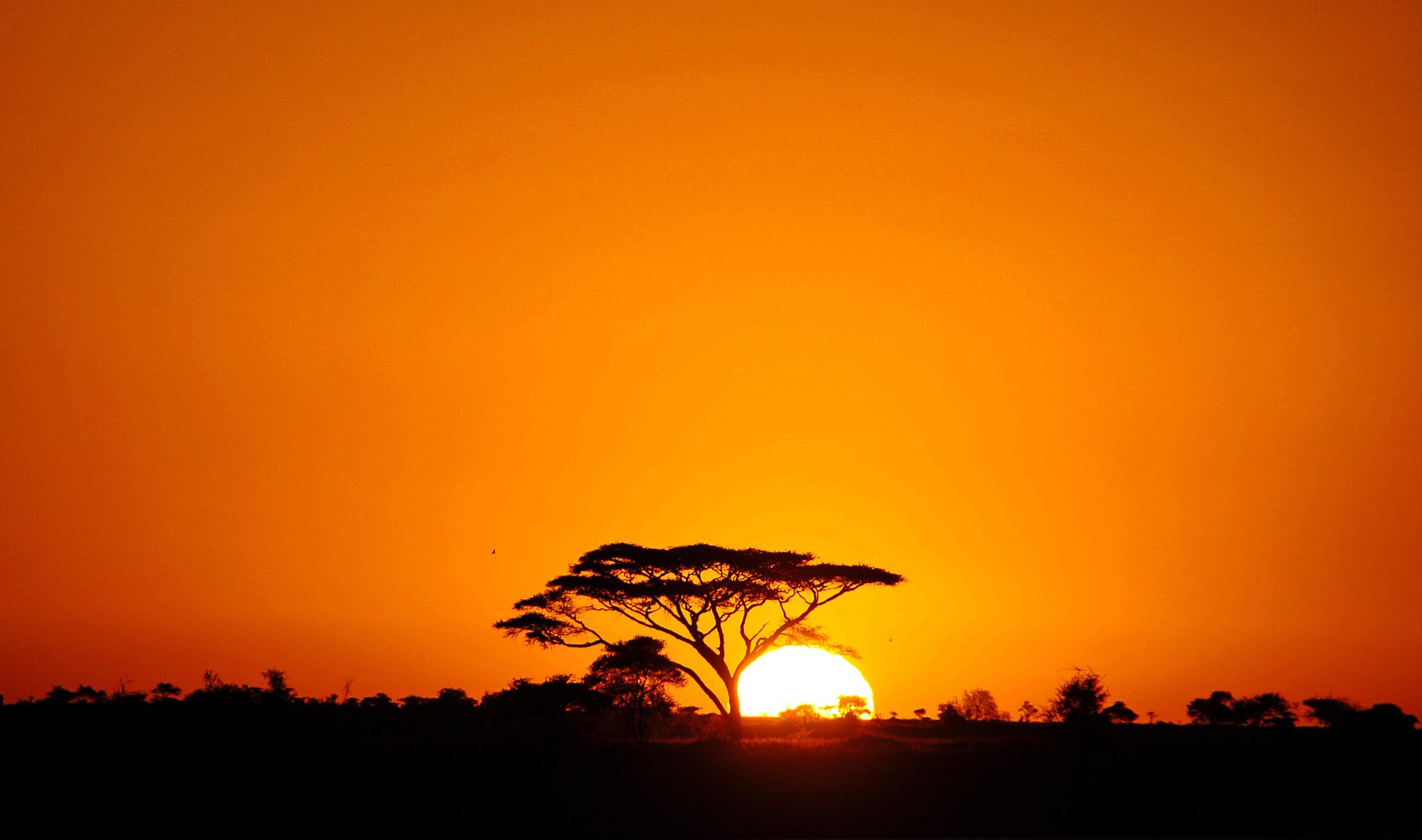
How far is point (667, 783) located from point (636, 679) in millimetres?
14053

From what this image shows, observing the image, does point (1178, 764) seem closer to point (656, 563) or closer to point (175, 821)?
point (656, 563)

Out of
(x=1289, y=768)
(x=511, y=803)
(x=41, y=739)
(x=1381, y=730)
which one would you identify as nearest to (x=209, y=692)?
(x=41, y=739)

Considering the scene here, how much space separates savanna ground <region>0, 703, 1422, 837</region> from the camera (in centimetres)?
4059

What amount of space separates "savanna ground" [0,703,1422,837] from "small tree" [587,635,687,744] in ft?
20.1

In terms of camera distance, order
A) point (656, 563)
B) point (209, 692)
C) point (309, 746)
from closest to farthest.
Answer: point (309, 746)
point (209, 692)
point (656, 563)

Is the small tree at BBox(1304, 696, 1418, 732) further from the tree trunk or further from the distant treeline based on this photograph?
the tree trunk

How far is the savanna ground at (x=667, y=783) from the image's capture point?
40594 mm

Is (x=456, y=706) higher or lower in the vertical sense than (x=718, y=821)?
higher

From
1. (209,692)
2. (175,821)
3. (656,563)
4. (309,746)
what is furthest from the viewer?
(656,563)

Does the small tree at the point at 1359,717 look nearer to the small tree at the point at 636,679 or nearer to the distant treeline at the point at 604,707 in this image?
the distant treeline at the point at 604,707

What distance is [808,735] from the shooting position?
→ 2293 inches

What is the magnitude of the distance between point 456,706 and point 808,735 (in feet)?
68.0

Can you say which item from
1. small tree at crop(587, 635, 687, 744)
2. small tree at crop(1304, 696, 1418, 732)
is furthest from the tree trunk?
small tree at crop(1304, 696, 1418, 732)

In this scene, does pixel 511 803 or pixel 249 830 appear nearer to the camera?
pixel 249 830
